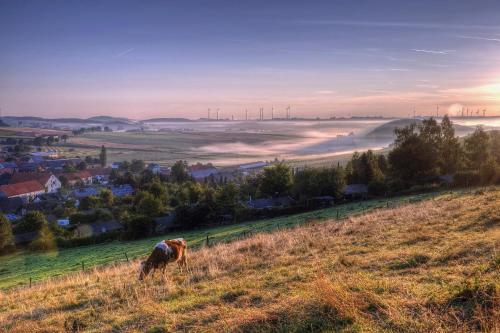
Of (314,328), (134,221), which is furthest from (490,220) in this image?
(134,221)

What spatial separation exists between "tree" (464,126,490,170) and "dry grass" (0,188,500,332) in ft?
156

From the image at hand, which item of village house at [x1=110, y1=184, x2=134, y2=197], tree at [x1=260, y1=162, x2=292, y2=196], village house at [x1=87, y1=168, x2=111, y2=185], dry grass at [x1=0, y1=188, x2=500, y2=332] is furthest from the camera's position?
village house at [x1=87, y1=168, x2=111, y2=185]

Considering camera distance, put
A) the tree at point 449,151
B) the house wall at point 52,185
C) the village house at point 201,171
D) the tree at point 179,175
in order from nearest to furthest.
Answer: the tree at point 449,151, the tree at point 179,175, the house wall at point 52,185, the village house at point 201,171

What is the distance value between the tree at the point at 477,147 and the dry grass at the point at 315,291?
1869 inches

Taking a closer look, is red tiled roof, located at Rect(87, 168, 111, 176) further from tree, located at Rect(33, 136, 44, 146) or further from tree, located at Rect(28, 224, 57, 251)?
tree, located at Rect(33, 136, 44, 146)

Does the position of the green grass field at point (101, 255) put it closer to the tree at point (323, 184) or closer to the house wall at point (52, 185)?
the tree at point (323, 184)

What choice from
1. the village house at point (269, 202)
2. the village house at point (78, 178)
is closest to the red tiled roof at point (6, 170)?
the village house at point (78, 178)

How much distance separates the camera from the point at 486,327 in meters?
5.19

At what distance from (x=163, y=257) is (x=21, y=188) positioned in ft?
323

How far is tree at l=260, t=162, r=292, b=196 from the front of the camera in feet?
190

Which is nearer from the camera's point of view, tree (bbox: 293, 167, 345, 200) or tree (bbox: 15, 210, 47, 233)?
tree (bbox: 15, 210, 47, 233)

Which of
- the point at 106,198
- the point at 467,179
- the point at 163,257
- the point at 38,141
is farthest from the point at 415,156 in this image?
the point at 38,141

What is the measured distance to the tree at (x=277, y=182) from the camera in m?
58.0

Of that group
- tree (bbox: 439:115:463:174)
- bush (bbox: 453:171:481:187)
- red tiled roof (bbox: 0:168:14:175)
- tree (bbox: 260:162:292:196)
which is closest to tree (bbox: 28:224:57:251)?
tree (bbox: 260:162:292:196)
